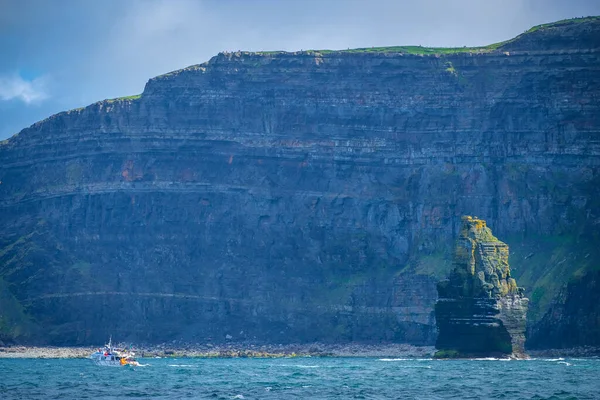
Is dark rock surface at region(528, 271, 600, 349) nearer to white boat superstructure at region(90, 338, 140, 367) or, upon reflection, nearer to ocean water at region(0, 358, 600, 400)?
ocean water at region(0, 358, 600, 400)

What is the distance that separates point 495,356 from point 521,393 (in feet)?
175

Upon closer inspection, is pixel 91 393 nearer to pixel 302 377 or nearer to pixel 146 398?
pixel 146 398

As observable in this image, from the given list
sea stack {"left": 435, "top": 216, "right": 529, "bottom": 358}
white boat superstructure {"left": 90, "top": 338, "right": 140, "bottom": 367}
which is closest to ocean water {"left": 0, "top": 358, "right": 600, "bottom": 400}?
white boat superstructure {"left": 90, "top": 338, "right": 140, "bottom": 367}

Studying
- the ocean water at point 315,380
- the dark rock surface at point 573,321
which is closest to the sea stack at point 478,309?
the ocean water at point 315,380

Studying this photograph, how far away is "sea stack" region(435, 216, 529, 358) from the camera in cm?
17638

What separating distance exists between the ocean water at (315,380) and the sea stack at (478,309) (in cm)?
399

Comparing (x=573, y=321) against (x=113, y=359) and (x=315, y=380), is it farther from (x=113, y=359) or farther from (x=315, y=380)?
(x=315, y=380)

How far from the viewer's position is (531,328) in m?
198

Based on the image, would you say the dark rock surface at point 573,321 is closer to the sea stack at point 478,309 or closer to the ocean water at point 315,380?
the ocean water at point 315,380

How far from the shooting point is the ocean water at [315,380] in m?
126

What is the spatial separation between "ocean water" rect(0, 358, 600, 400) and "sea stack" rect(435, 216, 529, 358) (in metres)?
3.99

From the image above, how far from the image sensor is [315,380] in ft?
475

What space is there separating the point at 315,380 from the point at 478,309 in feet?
122

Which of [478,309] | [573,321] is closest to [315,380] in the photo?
[478,309]
